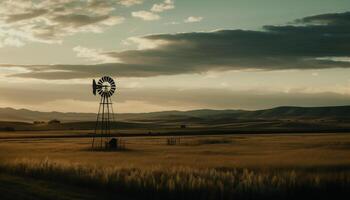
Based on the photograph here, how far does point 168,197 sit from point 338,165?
15372 mm

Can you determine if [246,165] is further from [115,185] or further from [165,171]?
[115,185]

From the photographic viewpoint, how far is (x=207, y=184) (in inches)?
1040

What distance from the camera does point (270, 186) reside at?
2598cm

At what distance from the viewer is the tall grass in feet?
83.0

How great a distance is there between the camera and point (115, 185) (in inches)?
1109

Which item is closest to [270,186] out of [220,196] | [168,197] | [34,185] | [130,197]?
[220,196]

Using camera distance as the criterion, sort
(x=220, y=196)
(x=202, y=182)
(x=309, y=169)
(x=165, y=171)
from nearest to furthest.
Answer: (x=220, y=196) < (x=202, y=182) < (x=165, y=171) < (x=309, y=169)

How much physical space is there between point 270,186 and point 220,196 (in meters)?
2.60

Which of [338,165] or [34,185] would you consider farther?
[338,165]

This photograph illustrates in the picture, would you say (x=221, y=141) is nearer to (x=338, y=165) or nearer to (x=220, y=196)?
(x=338, y=165)

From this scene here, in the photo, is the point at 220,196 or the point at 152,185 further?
the point at 152,185

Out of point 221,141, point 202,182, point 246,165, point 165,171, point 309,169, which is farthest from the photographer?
point 221,141

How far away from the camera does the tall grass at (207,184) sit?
996 inches

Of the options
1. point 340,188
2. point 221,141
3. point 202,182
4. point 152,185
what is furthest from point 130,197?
point 221,141
